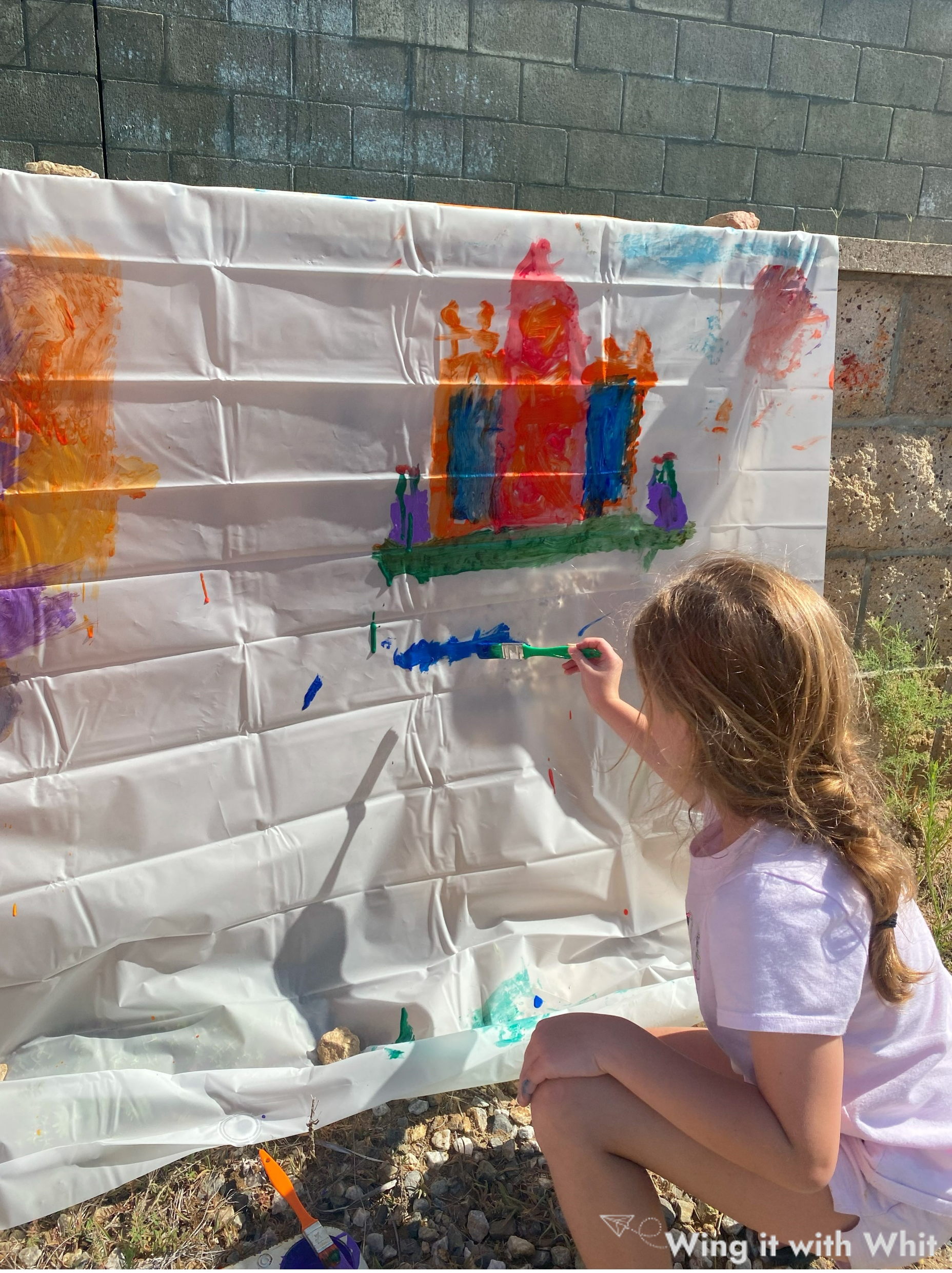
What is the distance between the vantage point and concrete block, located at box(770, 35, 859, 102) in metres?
2.85

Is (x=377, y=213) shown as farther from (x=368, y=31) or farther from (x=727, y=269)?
(x=368, y=31)

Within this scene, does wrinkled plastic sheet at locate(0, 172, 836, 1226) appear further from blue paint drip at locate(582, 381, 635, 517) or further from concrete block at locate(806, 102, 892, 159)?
concrete block at locate(806, 102, 892, 159)

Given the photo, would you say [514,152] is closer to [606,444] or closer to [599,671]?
[606,444]

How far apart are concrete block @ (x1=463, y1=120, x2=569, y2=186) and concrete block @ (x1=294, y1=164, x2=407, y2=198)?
0.72 ft

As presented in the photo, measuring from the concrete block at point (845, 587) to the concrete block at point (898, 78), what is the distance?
1.88m

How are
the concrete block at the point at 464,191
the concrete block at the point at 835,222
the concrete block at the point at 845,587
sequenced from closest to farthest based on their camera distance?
the concrete block at the point at 845,587
the concrete block at the point at 464,191
the concrete block at the point at 835,222

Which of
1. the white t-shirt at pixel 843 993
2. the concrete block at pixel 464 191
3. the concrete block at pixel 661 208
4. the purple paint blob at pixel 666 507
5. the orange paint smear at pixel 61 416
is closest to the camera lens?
the white t-shirt at pixel 843 993

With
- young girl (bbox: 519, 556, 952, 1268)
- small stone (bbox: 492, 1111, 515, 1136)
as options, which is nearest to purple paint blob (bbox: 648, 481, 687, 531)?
young girl (bbox: 519, 556, 952, 1268)

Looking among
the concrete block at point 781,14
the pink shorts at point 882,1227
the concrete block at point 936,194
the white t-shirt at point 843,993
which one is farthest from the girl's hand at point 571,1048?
the concrete block at point 936,194

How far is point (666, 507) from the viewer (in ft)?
5.75

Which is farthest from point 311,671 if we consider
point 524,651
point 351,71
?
point 351,71

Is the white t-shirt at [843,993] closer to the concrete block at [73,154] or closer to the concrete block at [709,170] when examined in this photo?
the concrete block at [73,154]

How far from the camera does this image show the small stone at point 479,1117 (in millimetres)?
1459

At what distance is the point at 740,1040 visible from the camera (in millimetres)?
1084
